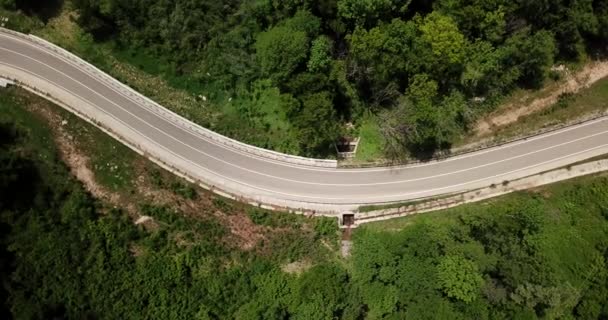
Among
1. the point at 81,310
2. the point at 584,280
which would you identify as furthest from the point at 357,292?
the point at 81,310

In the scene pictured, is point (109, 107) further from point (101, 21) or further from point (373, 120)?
point (373, 120)

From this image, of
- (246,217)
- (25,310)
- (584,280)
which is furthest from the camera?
(246,217)

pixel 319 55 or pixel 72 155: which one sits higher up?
pixel 319 55

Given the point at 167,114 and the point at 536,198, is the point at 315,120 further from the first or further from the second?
the point at 536,198

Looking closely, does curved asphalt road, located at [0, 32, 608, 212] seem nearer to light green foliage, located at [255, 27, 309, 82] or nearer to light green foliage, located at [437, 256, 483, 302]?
light green foliage, located at [437, 256, 483, 302]

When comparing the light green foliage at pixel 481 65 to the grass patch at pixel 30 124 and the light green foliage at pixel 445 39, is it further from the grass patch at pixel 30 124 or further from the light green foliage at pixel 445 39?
the grass patch at pixel 30 124

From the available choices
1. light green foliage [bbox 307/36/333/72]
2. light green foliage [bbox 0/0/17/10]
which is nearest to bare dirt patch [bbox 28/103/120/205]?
light green foliage [bbox 0/0/17/10]

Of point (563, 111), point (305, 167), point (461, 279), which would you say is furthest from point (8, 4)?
point (563, 111)
